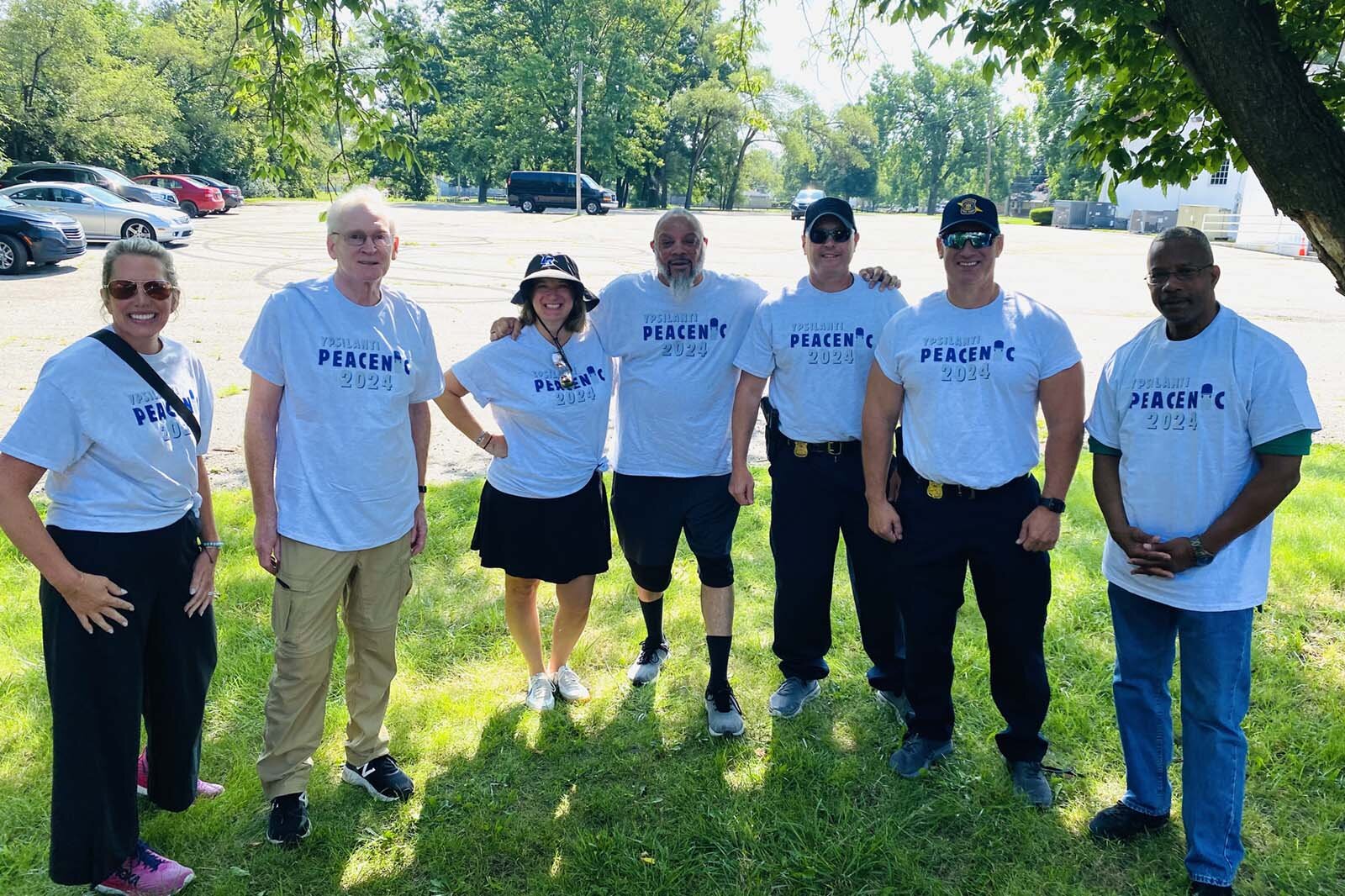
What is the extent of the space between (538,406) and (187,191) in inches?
1299

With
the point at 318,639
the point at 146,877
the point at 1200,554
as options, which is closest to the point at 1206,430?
the point at 1200,554

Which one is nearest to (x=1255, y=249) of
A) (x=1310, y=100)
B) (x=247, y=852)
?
(x=1310, y=100)

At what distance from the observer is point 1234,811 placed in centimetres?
277

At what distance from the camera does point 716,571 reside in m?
3.97

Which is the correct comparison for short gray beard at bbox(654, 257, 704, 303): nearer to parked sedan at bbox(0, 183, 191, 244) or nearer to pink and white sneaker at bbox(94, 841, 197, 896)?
pink and white sneaker at bbox(94, 841, 197, 896)

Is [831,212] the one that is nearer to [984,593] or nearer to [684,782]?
[984,593]

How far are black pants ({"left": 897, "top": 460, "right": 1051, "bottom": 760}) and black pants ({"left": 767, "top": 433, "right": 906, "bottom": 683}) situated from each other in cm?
20

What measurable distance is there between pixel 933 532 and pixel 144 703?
2807 millimetres

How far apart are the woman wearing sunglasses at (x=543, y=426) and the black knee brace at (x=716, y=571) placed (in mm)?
452

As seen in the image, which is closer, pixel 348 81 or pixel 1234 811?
pixel 1234 811

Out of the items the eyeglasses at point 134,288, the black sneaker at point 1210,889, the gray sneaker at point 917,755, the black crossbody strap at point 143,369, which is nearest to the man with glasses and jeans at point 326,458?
the black crossbody strap at point 143,369

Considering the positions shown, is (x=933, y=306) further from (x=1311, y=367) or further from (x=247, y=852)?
(x=1311, y=367)

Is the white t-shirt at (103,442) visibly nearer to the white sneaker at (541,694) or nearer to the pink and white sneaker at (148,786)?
the pink and white sneaker at (148,786)

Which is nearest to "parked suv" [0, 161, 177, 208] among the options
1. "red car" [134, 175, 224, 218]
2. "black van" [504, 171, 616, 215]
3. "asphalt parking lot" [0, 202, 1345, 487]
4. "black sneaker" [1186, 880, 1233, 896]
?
"asphalt parking lot" [0, 202, 1345, 487]
